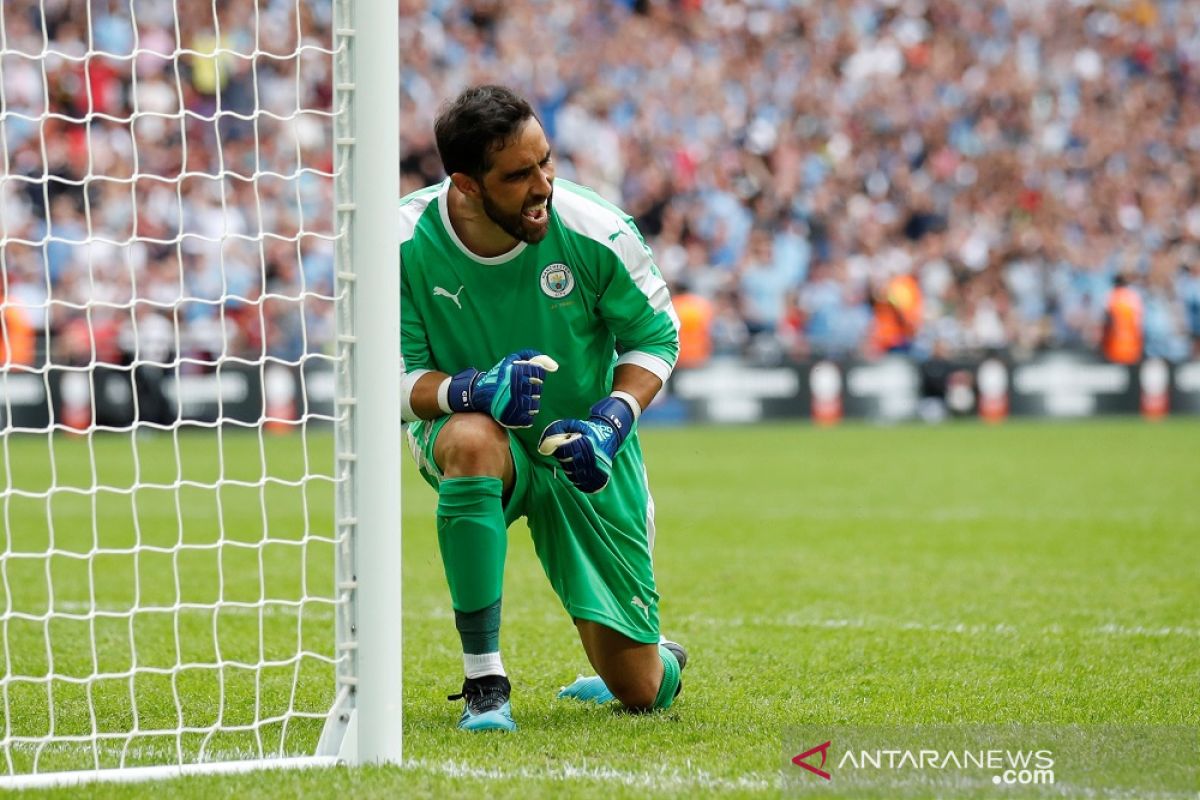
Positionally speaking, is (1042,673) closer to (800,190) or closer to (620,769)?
(620,769)

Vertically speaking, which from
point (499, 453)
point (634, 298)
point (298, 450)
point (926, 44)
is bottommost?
point (298, 450)

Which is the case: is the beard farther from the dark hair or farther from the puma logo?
the puma logo

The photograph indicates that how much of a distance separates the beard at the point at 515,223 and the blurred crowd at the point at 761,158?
12.2 metres

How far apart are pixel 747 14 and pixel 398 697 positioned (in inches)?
799

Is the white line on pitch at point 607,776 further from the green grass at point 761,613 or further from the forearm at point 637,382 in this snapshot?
the forearm at point 637,382

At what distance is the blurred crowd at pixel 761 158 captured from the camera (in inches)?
667

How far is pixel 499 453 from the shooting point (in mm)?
4348

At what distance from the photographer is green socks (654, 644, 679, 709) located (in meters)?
4.54

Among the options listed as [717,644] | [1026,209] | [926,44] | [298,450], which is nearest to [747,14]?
[926,44]

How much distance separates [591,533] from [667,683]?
49cm

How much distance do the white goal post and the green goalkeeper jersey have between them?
0.34 m

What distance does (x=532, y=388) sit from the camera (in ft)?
13.8

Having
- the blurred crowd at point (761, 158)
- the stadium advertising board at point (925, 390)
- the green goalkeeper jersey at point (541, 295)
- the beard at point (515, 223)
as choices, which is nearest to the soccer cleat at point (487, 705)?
the green goalkeeper jersey at point (541, 295)

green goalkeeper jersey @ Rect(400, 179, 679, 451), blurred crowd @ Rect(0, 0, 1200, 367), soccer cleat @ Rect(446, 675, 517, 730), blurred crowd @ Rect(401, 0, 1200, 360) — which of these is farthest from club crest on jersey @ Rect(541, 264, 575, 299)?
blurred crowd @ Rect(401, 0, 1200, 360)
